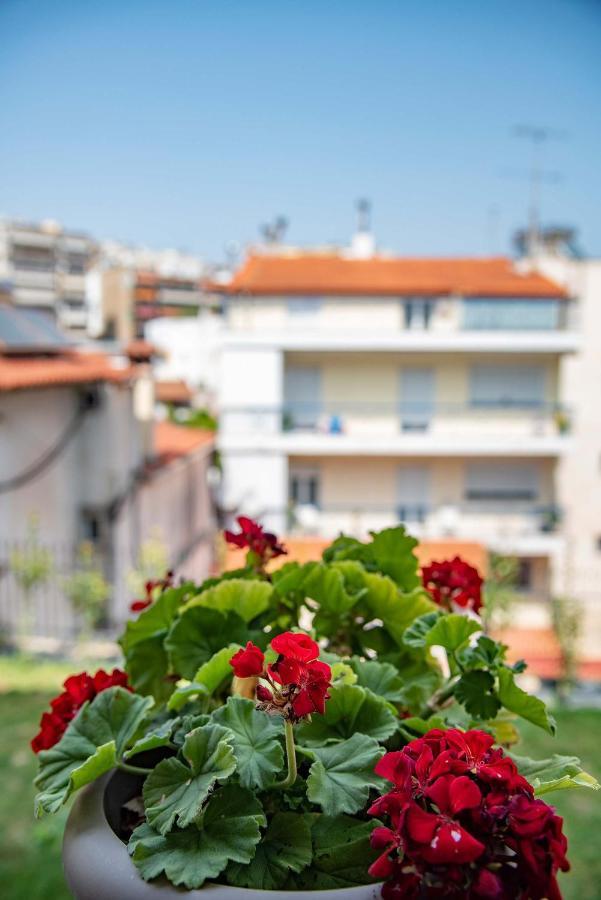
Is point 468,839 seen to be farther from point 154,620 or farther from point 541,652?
point 541,652

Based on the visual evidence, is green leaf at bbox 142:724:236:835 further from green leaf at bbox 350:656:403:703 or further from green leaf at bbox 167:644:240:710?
green leaf at bbox 350:656:403:703

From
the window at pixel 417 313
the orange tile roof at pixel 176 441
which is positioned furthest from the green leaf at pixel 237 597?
the window at pixel 417 313

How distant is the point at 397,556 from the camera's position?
985 mm

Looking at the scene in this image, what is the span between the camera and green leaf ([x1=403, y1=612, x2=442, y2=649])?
753mm

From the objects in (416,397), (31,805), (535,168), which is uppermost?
(535,168)

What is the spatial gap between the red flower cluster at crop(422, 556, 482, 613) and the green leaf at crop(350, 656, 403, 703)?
0.52 feet

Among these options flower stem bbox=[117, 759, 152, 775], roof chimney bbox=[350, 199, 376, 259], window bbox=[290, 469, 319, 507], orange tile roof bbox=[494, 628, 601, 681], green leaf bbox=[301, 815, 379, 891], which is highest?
roof chimney bbox=[350, 199, 376, 259]

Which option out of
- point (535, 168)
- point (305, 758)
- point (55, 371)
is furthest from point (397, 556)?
point (535, 168)

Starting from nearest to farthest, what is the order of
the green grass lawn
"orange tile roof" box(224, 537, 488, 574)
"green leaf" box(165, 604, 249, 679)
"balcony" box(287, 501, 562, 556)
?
"green leaf" box(165, 604, 249, 679) < "orange tile roof" box(224, 537, 488, 574) < the green grass lawn < "balcony" box(287, 501, 562, 556)

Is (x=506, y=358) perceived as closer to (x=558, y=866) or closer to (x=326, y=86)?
(x=558, y=866)

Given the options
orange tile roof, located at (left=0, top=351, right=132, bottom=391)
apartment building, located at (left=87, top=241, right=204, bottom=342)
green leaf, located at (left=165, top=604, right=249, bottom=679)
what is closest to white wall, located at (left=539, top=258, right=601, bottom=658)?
apartment building, located at (left=87, top=241, right=204, bottom=342)

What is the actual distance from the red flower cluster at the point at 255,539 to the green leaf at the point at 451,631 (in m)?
0.25

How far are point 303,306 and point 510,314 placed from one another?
3.05m

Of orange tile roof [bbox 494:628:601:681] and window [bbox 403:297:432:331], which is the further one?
window [bbox 403:297:432:331]
